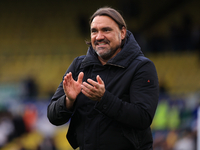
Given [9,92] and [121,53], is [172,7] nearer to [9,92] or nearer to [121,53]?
[9,92]

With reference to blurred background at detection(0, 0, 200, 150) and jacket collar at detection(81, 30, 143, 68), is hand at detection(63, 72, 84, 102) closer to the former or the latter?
jacket collar at detection(81, 30, 143, 68)

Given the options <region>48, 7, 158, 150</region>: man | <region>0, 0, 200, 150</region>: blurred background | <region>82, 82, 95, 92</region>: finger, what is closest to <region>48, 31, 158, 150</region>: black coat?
<region>48, 7, 158, 150</region>: man

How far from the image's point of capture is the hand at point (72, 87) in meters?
2.25

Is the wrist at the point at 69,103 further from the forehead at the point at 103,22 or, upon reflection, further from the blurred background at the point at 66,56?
the blurred background at the point at 66,56

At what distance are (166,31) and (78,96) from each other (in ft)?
31.8

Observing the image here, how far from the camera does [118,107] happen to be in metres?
2.11

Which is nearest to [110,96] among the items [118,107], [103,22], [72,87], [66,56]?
[118,107]

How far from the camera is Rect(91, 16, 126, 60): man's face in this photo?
238cm

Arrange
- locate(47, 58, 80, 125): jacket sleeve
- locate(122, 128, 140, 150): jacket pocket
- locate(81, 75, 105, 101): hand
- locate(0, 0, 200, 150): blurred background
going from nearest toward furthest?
locate(81, 75, 105, 101): hand → locate(122, 128, 140, 150): jacket pocket → locate(47, 58, 80, 125): jacket sleeve → locate(0, 0, 200, 150): blurred background

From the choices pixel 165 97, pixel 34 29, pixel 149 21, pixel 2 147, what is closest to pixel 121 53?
pixel 165 97

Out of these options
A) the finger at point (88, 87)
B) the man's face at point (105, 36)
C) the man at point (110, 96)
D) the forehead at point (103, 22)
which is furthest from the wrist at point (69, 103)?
the forehead at point (103, 22)

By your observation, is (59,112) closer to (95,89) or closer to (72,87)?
(72,87)

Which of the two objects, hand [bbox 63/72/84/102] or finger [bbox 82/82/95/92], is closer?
finger [bbox 82/82/95/92]

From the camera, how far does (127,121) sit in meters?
2.12
